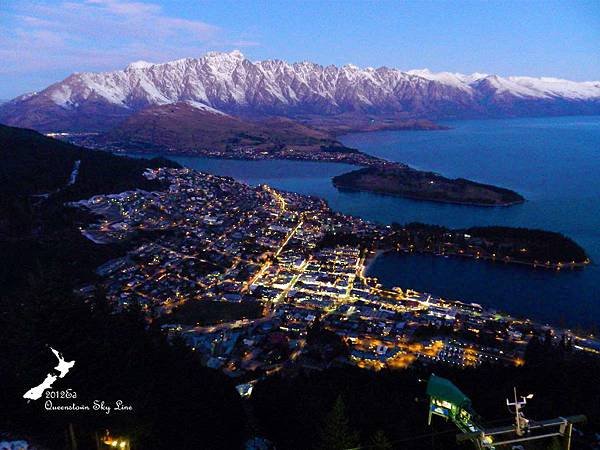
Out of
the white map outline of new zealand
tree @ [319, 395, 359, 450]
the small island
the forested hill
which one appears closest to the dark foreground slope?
the white map outline of new zealand

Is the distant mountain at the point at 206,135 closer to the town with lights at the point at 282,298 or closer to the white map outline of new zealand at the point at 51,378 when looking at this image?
the town with lights at the point at 282,298

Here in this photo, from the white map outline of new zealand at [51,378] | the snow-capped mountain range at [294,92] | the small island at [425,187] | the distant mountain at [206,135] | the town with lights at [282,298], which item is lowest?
the town with lights at [282,298]

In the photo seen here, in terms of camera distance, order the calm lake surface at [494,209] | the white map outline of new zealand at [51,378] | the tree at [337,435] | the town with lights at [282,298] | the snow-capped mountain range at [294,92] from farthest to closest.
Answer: the snow-capped mountain range at [294,92] → the calm lake surface at [494,209] → the town with lights at [282,298] → the tree at [337,435] → the white map outline of new zealand at [51,378]

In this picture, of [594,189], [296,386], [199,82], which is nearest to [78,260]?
[296,386]

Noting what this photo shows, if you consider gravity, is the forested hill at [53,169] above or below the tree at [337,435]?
above

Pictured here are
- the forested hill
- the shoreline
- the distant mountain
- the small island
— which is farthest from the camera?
the distant mountain

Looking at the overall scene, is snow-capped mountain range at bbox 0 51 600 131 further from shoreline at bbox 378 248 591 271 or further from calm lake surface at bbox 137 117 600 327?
shoreline at bbox 378 248 591 271

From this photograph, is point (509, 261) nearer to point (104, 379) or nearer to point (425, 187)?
point (425, 187)

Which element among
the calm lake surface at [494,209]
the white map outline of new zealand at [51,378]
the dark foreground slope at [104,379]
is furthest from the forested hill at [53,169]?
the white map outline of new zealand at [51,378]
